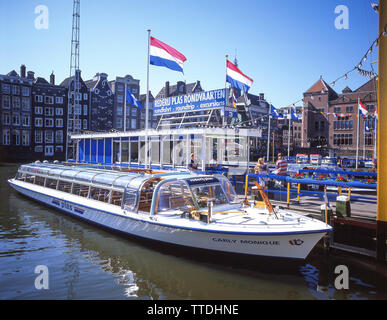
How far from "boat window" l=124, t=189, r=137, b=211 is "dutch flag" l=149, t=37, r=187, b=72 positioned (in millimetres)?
7695

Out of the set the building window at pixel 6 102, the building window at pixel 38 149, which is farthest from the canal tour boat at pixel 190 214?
the building window at pixel 6 102

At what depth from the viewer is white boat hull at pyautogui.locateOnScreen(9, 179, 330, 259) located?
8180 millimetres

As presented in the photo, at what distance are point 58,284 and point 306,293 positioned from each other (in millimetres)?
6148

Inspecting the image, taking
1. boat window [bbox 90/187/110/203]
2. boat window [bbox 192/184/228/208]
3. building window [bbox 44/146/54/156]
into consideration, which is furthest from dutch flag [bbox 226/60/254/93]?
building window [bbox 44/146/54/156]

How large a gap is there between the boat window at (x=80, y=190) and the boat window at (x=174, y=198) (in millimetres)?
5297

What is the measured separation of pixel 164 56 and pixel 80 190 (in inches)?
311

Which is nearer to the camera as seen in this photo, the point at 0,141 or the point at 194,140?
the point at 194,140

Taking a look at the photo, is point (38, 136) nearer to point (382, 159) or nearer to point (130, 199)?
point (130, 199)

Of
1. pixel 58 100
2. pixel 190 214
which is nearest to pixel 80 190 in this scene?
pixel 190 214

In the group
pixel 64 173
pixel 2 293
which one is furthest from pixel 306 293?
pixel 64 173

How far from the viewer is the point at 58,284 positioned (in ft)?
25.8
